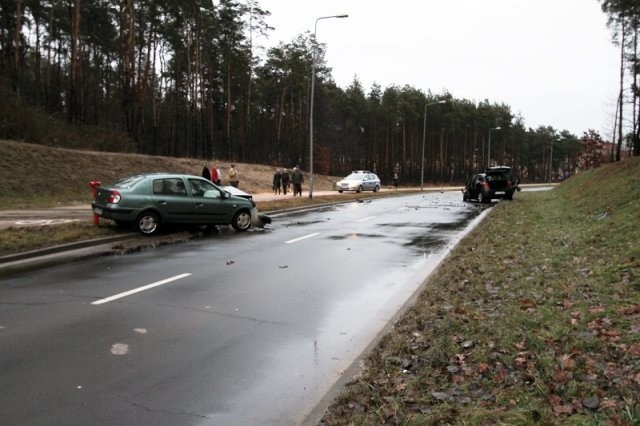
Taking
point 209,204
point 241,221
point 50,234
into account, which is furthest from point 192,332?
point 241,221

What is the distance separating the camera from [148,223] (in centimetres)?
1362

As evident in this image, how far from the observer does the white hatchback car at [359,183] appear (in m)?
43.1

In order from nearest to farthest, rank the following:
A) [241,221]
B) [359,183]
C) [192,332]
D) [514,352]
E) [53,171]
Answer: [514,352]
[192,332]
[241,221]
[53,171]
[359,183]

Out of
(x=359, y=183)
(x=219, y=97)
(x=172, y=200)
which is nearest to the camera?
(x=172, y=200)

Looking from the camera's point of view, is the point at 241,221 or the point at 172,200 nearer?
the point at 172,200

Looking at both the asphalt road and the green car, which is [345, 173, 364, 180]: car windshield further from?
the asphalt road

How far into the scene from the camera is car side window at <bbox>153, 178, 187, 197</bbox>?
13.9 metres

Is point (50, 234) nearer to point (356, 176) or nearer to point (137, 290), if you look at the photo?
point (137, 290)

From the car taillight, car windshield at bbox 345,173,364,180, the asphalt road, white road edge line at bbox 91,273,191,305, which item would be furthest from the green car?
car windshield at bbox 345,173,364,180

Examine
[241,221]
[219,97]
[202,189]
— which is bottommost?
[241,221]

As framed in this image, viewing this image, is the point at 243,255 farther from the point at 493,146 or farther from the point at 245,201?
the point at 493,146

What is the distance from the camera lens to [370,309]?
6980 millimetres

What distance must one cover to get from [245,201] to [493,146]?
103222 millimetres

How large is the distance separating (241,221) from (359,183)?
1116 inches
